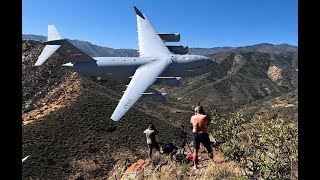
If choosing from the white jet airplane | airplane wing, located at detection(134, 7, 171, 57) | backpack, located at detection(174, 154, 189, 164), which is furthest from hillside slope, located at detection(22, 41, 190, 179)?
backpack, located at detection(174, 154, 189, 164)

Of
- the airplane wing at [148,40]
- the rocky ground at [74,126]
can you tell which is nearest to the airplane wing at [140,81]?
the airplane wing at [148,40]

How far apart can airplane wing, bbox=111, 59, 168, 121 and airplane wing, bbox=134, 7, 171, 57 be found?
1608 mm

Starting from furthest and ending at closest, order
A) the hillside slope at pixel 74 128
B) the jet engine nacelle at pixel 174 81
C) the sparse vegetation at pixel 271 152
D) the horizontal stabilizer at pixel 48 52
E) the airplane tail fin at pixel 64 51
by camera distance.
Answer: the hillside slope at pixel 74 128 → the horizontal stabilizer at pixel 48 52 → the airplane tail fin at pixel 64 51 → the jet engine nacelle at pixel 174 81 → the sparse vegetation at pixel 271 152

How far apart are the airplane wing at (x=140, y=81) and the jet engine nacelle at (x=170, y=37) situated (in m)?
5.09

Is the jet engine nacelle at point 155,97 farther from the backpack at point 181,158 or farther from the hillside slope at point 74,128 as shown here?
the hillside slope at point 74,128

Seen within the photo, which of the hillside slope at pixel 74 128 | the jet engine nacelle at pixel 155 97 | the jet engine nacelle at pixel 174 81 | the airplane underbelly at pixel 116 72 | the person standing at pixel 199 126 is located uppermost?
the airplane underbelly at pixel 116 72

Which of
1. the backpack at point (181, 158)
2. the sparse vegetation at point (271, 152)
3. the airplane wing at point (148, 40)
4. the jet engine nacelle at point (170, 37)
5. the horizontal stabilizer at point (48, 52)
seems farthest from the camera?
the jet engine nacelle at point (170, 37)

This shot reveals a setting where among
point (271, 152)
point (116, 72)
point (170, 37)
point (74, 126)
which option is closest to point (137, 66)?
point (116, 72)

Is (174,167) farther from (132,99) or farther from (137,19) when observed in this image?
(137,19)

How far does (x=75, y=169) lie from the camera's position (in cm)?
5203

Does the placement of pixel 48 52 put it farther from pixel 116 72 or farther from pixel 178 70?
pixel 178 70

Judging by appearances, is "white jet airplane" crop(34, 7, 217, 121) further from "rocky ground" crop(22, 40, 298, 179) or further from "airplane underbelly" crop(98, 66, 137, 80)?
"rocky ground" crop(22, 40, 298, 179)

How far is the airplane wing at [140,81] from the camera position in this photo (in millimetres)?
17516

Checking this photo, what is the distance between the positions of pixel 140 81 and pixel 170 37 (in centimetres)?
765
